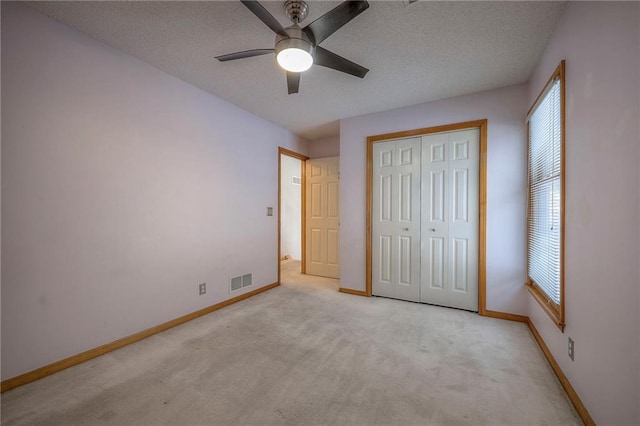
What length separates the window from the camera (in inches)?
73.5

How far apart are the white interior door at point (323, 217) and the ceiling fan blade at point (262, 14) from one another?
307 centimetres

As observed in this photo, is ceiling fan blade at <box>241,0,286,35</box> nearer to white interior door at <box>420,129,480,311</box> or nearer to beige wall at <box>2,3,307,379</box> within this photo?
beige wall at <box>2,3,307,379</box>

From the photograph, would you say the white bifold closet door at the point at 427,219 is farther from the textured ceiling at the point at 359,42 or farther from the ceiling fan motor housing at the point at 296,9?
the ceiling fan motor housing at the point at 296,9

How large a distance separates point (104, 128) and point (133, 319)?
5.37 ft

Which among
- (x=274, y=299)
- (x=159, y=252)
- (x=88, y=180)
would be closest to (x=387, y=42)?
(x=88, y=180)

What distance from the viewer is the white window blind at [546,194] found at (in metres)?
2.00

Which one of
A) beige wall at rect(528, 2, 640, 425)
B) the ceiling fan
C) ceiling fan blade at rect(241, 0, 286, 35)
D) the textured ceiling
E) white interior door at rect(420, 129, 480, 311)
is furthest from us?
white interior door at rect(420, 129, 480, 311)

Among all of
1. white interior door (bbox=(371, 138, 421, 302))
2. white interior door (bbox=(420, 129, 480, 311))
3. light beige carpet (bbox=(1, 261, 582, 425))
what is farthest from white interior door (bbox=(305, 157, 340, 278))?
light beige carpet (bbox=(1, 261, 582, 425))

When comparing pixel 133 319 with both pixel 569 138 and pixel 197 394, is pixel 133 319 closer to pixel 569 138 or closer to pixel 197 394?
pixel 197 394

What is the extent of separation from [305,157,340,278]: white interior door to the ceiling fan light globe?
282 centimetres

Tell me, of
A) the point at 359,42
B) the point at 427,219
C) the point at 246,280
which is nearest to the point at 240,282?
the point at 246,280

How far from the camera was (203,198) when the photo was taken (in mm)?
3094

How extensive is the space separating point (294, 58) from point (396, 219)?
2.38 meters

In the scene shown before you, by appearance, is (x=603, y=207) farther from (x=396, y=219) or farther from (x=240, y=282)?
(x=240, y=282)
